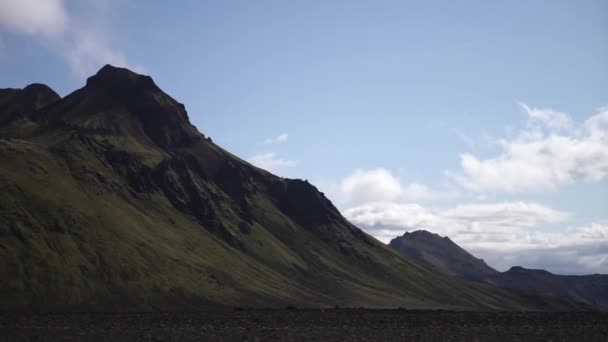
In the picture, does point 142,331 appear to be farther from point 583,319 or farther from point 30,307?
point 30,307

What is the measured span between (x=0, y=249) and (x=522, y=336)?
16119 cm

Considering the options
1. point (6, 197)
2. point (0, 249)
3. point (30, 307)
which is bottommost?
point (30, 307)

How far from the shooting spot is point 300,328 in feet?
236

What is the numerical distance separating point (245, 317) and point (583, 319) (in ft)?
186

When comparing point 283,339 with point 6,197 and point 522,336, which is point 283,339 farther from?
point 6,197

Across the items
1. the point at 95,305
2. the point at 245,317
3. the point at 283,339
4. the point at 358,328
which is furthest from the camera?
the point at 95,305

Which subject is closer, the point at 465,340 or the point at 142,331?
the point at 465,340

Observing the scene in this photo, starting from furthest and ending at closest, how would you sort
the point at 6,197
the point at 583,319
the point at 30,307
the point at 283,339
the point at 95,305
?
the point at 6,197 → the point at 95,305 → the point at 30,307 → the point at 583,319 → the point at 283,339

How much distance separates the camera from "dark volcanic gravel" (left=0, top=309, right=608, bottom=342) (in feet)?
207

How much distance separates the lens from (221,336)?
6272 cm

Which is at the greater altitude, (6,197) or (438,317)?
(6,197)

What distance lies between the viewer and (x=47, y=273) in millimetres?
174250

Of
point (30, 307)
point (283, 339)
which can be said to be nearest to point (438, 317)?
point (283, 339)

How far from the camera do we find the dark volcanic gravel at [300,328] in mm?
63000
